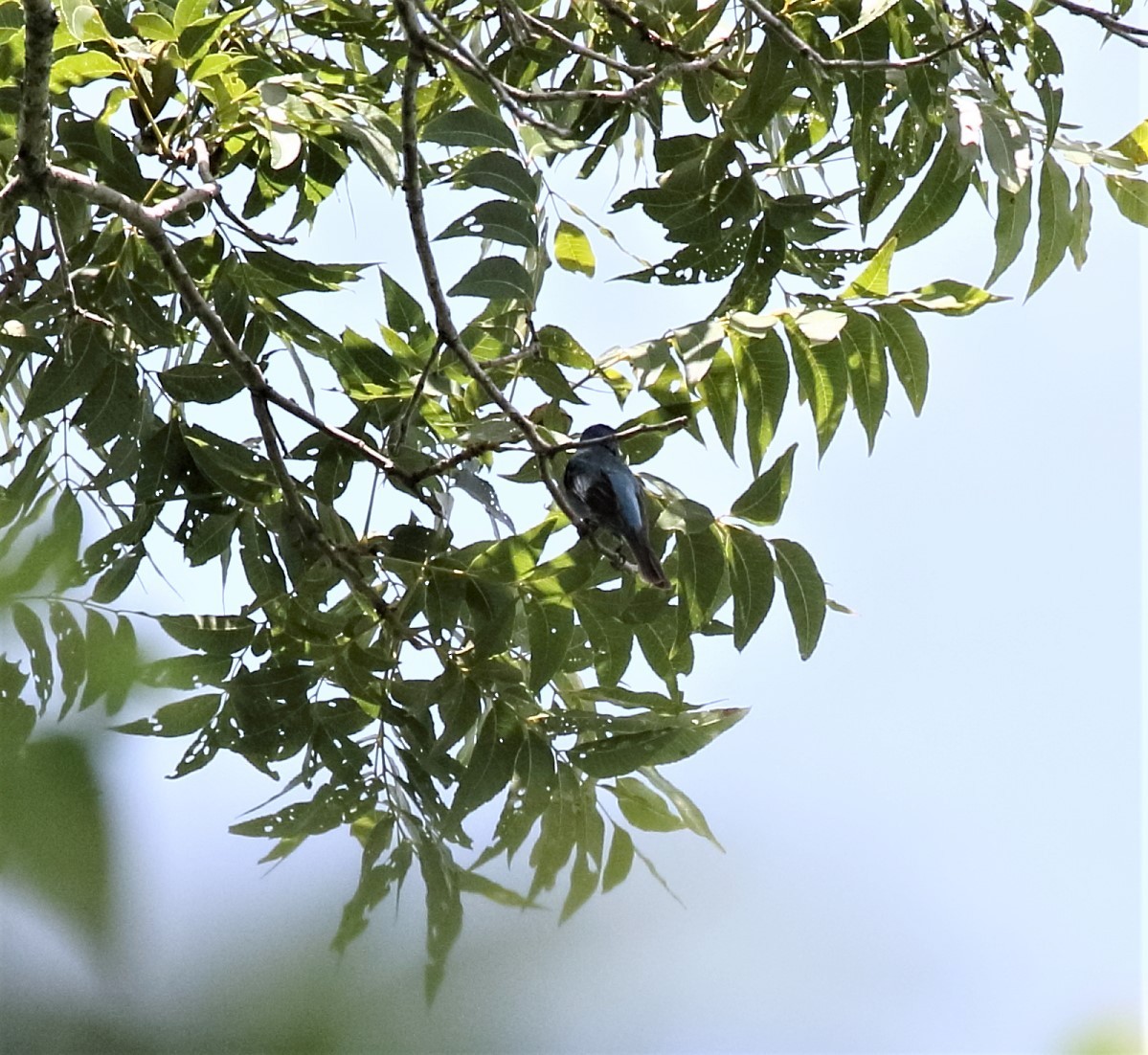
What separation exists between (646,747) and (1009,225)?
1.19 metres

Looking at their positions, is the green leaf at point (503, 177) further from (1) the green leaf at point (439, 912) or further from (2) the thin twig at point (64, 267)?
(1) the green leaf at point (439, 912)

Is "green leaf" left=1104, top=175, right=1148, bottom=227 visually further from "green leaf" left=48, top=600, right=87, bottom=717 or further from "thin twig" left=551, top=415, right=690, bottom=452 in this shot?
"green leaf" left=48, top=600, right=87, bottom=717

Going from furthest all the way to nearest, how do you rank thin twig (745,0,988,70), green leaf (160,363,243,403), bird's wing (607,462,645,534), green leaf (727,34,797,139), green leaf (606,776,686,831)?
1. bird's wing (607,462,645,534)
2. green leaf (160,363,243,403)
3. green leaf (727,34,797,139)
4. thin twig (745,0,988,70)
5. green leaf (606,776,686,831)

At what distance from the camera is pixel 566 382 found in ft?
7.38

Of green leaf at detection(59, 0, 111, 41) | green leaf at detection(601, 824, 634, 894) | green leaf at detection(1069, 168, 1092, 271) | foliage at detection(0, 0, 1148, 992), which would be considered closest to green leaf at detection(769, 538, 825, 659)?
foliage at detection(0, 0, 1148, 992)

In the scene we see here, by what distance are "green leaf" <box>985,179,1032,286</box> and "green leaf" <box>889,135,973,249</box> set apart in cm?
8

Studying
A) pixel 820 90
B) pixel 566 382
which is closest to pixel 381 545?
pixel 566 382

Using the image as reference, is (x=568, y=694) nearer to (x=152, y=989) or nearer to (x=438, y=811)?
(x=438, y=811)

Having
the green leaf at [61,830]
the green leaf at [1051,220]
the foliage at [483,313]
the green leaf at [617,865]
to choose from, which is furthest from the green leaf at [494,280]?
the green leaf at [61,830]

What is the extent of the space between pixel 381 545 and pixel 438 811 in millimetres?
1543

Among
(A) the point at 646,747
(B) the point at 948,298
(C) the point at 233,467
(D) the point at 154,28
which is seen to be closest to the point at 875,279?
(B) the point at 948,298

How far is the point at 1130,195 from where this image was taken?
2475mm

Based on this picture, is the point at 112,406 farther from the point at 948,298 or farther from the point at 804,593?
the point at 948,298

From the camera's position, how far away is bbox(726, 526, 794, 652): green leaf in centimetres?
216
